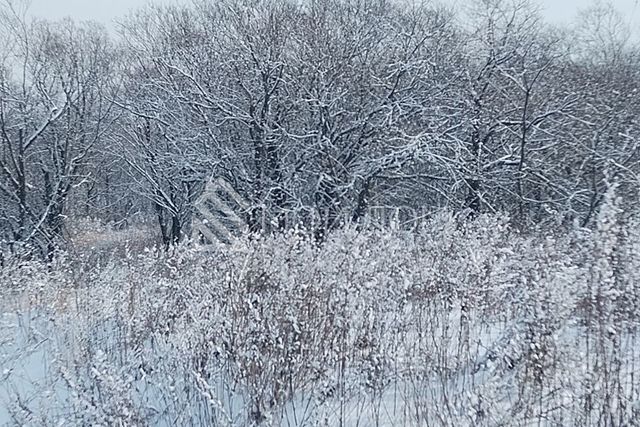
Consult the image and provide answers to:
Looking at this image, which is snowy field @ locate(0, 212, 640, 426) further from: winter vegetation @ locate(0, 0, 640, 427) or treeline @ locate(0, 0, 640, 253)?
treeline @ locate(0, 0, 640, 253)

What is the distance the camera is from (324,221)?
27.0ft

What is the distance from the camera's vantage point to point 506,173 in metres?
9.49

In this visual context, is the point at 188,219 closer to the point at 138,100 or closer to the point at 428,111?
the point at 138,100

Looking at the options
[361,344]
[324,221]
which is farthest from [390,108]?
[361,344]

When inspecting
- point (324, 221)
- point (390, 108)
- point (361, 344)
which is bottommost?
point (361, 344)

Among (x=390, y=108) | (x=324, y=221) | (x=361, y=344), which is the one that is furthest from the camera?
(x=390, y=108)

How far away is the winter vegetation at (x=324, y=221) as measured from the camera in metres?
2.87

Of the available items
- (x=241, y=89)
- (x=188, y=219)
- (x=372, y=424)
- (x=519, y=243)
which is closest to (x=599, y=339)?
(x=372, y=424)

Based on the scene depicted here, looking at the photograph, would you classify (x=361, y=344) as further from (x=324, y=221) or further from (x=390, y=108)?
(x=390, y=108)

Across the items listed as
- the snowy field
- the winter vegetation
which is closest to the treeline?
the winter vegetation

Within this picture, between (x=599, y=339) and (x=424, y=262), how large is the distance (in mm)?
1936

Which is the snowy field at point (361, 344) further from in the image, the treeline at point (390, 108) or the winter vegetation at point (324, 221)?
the treeline at point (390, 108)

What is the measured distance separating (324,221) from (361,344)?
4930 millimetres

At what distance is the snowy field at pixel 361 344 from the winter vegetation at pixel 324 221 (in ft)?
0.06
